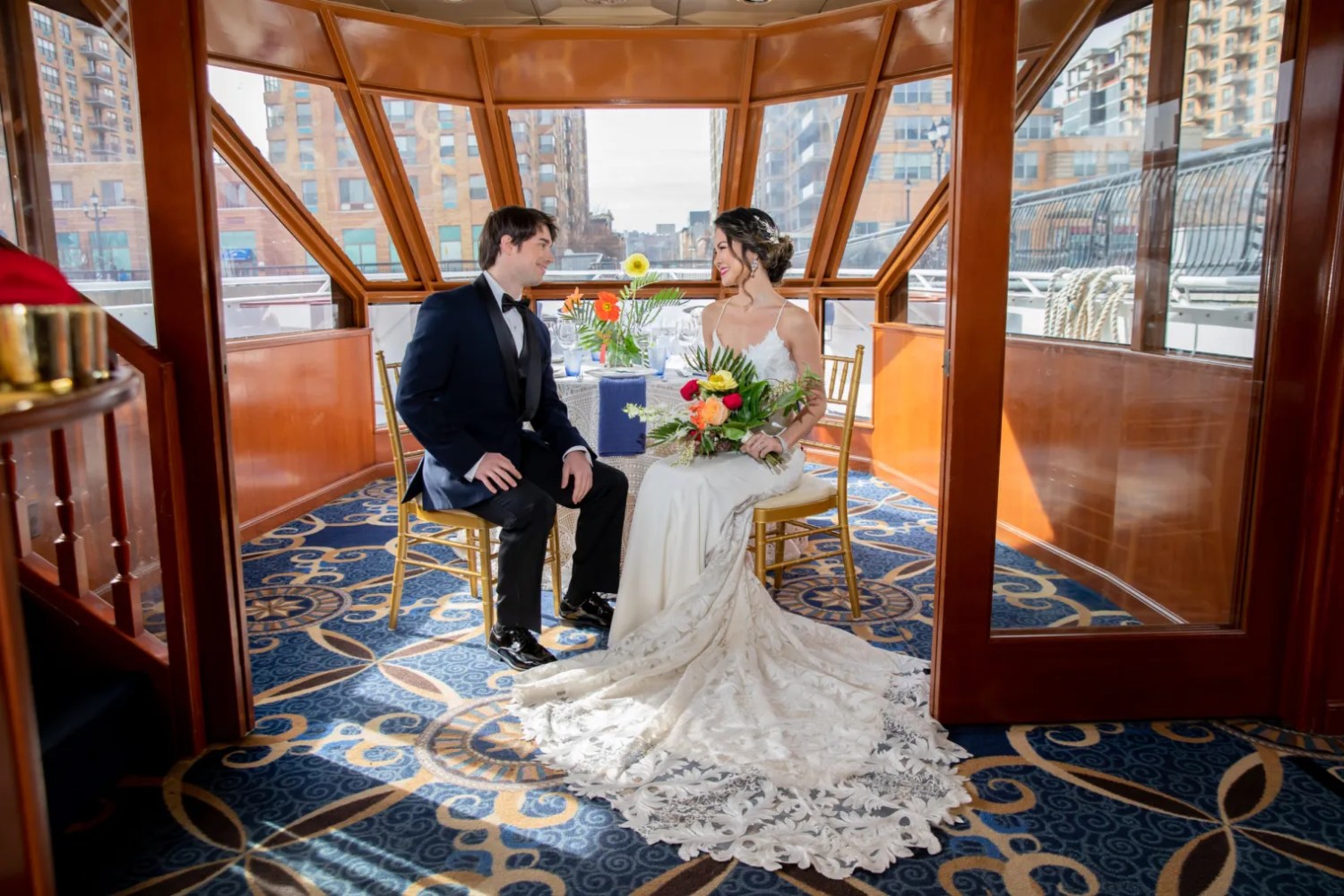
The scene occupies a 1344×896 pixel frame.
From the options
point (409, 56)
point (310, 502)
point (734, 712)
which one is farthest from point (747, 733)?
point (409, 56)

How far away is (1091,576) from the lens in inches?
133

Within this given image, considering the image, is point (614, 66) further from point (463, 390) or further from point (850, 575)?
point (850, 575)

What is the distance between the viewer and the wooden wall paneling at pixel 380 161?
529 centimetres

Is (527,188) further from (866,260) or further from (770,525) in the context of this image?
(770,525)

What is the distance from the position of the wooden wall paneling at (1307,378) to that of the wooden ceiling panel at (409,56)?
423cm

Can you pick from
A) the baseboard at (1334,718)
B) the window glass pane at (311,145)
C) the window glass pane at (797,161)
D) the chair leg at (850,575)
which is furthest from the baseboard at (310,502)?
the baseboard at (1334,718)

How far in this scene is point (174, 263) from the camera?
Answer: 2.54 m

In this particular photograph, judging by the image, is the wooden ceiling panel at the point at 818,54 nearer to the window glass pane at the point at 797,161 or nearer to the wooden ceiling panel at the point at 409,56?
the window glass pane at the point at 797,161

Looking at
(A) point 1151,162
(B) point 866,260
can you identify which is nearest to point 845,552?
(A) point 1151,162

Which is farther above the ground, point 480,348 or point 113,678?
point 480,348

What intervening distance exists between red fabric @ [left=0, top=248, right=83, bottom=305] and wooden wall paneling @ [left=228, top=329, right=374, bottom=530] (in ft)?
10.5

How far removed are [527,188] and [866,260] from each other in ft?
7.40

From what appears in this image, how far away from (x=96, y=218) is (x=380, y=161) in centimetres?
303

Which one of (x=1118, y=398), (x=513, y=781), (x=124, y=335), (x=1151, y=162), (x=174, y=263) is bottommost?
(x=513, y=781)
